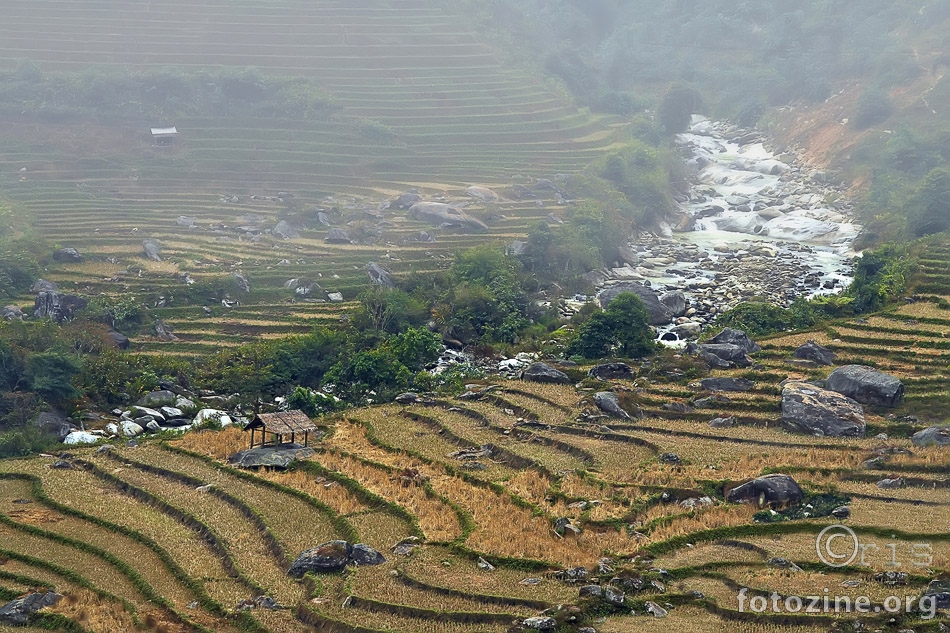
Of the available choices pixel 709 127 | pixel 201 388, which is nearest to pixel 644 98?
pixel 709 127

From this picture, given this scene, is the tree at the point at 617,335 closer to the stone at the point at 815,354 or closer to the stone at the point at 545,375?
the stone at the point at 545,375

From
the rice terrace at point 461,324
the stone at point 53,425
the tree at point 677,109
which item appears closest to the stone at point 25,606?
the rice terrace at point 461,324

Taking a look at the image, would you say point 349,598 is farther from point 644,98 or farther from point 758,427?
point 644,98

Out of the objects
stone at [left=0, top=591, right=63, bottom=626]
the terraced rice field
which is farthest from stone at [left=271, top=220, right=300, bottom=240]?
stone at [left=0, top=591, right=63, bottom=626]

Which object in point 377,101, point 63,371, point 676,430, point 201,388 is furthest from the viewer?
point 377,101

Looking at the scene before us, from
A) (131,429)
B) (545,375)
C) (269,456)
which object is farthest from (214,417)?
(545,375)

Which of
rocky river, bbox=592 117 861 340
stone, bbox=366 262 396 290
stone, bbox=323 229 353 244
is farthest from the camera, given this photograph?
stone, bbox=323 229 353 244

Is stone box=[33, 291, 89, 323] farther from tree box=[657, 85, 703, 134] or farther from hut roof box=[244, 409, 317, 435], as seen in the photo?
tree box=[657, 85, 703, 134]
